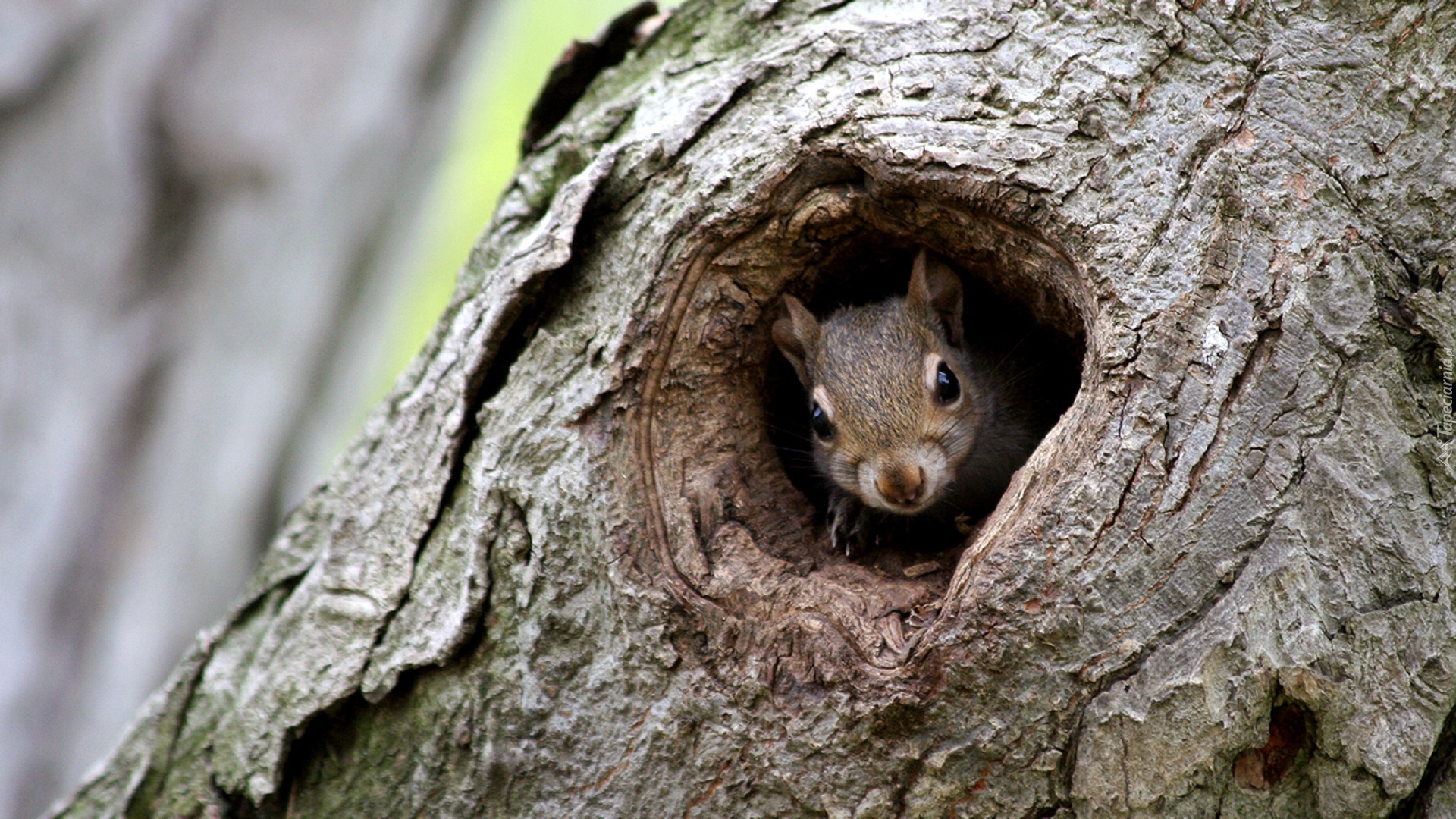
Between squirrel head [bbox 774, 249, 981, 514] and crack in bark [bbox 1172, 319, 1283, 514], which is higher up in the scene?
squirrel head [bbox 774, 249, 981, 514]

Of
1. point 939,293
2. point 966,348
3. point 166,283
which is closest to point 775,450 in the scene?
point 939,293

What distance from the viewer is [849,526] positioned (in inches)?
112

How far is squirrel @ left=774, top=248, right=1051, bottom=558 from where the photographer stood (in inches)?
108

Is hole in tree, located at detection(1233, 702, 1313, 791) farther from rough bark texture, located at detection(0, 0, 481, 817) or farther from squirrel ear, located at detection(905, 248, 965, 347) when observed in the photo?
rough bark texture, located at detection(0, 0, 481, 817)

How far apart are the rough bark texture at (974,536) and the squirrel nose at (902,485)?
21 centimetres

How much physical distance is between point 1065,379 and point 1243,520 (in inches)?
62.3

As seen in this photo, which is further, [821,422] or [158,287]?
[158,287]

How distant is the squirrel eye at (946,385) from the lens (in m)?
2.87

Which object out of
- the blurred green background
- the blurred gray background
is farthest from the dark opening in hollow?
the blurred green background

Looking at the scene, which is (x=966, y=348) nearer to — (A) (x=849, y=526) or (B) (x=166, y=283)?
(A) (x=849, y=526)

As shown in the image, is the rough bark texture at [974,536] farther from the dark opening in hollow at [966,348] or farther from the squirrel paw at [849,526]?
the dark opening in hollow at [966,348]

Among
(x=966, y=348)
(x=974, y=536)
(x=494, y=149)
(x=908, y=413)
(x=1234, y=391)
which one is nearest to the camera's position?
(x=1234, y=391)

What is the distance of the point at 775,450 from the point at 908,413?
1.30 ft

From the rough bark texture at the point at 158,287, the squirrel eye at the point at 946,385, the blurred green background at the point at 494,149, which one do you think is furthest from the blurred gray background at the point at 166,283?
the blurred green background at the point at 494,149
